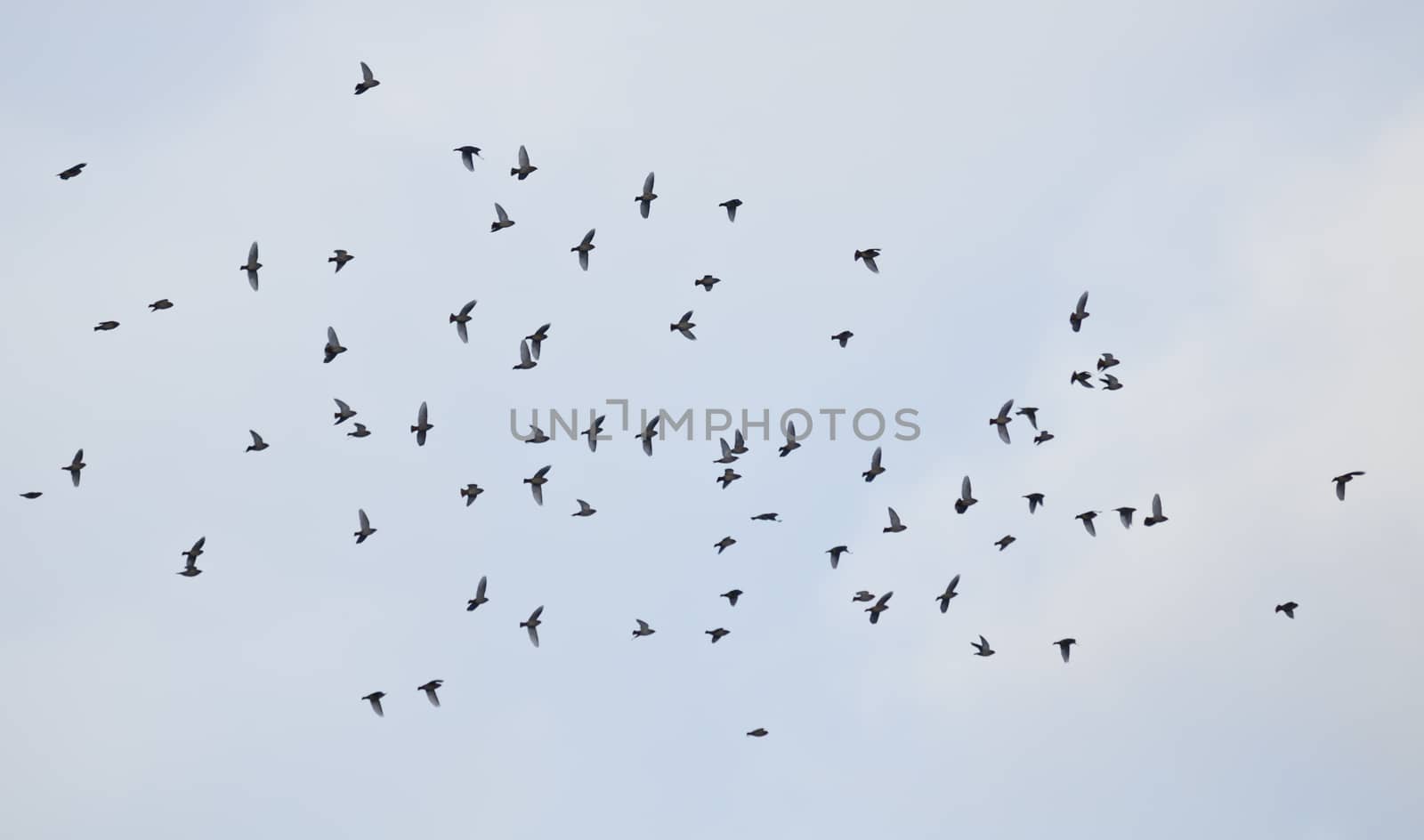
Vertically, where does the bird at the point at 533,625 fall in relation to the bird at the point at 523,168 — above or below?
below

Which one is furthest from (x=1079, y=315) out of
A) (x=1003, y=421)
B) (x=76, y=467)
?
(x=76, y=467)

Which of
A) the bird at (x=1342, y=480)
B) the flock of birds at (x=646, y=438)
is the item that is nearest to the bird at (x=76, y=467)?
the flock of birds at (x=646, y=438)

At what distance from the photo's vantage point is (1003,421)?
105 metres

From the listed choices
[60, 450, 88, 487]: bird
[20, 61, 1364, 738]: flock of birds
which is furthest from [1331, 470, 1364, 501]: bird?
[60, 450, 88, 487]: bird

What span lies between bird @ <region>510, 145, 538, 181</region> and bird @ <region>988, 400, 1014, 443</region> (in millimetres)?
22426

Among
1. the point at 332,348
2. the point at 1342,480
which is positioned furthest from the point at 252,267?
the point at 1342,480

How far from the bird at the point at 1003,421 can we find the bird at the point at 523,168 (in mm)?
22426

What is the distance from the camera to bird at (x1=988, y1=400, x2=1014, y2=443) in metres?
104

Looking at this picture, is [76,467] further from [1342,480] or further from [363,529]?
[1342,480]

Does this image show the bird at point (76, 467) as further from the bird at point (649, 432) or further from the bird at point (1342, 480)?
the bird at point (1342, 480)

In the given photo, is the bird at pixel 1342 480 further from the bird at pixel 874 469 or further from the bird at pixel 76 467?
the bird at pixel 76 467

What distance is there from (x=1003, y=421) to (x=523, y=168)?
23288mm

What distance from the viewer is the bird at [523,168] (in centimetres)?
10200

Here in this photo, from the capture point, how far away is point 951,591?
103812 millimetres
